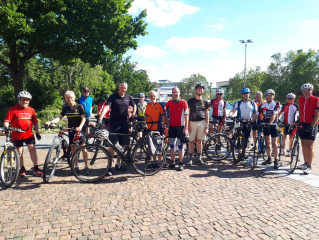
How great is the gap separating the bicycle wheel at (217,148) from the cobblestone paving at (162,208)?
1493mm

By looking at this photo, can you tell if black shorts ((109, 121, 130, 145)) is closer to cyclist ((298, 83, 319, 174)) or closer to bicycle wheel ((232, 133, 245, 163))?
bicycle wheel ((232, 133, 245, 163))

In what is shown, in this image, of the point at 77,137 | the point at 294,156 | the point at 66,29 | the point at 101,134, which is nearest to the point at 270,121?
the point at 294,156

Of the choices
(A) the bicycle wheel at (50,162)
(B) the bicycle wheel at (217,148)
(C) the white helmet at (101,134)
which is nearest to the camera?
(A) the bicycle wheel at (50,162)

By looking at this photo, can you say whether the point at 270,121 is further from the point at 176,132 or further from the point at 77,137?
the point at 77,137

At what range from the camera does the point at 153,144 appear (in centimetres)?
524

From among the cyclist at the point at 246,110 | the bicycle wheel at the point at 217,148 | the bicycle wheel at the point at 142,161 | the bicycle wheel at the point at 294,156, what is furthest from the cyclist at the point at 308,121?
the bicycle wheel at the point at 142,161

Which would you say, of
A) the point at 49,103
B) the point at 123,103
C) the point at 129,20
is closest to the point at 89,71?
the point at 49,103

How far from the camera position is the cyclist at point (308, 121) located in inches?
217

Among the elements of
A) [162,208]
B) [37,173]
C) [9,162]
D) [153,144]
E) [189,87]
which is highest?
[189,87]

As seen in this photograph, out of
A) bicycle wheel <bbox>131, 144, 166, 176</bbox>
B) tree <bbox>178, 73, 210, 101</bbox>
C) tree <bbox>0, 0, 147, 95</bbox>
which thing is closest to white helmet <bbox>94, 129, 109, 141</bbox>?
bicycle wheel <bbox>131, 144, 166, 176</bbox>

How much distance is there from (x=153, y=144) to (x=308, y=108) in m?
3.94

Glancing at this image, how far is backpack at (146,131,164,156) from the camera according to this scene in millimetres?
5160

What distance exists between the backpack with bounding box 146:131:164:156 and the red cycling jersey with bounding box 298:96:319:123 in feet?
11.9

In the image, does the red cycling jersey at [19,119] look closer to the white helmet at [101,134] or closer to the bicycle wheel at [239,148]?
the white helmet at [101,134]
